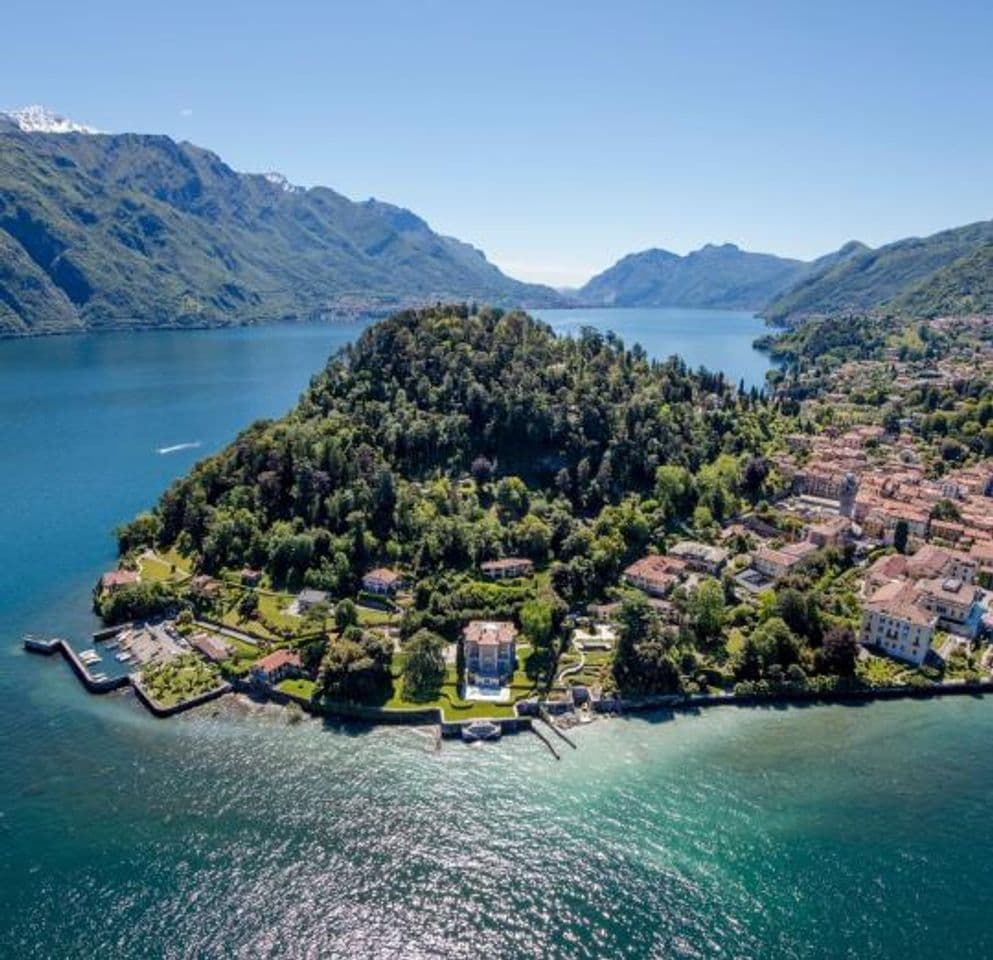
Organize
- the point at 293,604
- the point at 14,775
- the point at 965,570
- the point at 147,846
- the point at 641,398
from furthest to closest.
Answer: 1. the point at 641,398
2. the point at 965,570
3. the point at 293,604
4. the point at 14,775
5. the point at 147,846

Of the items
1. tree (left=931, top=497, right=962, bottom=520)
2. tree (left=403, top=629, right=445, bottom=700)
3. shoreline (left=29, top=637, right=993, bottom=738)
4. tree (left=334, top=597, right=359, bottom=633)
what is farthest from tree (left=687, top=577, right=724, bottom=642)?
tree (left=931, top=497, right=962, bottom=520)

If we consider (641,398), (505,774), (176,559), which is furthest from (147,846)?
(641,398)

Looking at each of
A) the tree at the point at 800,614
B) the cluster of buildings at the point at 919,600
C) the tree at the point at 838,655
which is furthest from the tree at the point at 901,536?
the tree at the point at 838,655

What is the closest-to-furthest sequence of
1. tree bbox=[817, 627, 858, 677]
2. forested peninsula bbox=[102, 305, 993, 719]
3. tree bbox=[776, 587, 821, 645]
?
tree bbox=[817, 627, 858, 677], forested peninsula bbox=[102, 305, 993, 719], tree bbox=[776, 587, 821, 645]

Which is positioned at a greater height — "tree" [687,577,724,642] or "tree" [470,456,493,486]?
"tree" [470,456,493,486]

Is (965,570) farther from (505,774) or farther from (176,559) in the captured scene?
(176,559)

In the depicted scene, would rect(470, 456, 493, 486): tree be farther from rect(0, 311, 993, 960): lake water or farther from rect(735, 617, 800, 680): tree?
rect(0, 311, 993, 960): lake water
